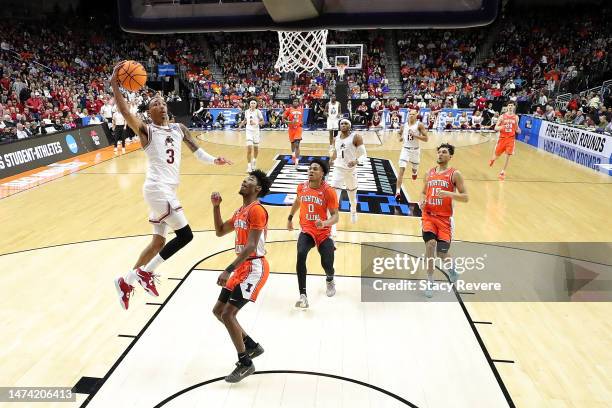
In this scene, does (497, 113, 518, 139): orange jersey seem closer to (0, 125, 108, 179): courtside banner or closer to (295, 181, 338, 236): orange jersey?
(295, 181, 338, 236): orange jersey

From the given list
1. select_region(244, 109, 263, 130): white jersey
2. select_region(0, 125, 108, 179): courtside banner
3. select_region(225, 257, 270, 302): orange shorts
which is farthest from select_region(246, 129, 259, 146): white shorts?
select_region(225, 257, 270, 302): orange shorts

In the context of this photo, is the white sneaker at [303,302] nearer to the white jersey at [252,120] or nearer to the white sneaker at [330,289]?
the white sneaker at [330,289]

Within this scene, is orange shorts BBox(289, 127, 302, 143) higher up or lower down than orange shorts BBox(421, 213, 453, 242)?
higher up

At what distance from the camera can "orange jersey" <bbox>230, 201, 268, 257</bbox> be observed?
359 centimetres

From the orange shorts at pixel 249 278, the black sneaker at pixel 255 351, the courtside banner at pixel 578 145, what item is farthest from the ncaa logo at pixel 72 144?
the courtside banner at pixel 578 145

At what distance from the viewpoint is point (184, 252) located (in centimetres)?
666

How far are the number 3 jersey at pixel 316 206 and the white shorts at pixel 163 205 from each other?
4.25 feet

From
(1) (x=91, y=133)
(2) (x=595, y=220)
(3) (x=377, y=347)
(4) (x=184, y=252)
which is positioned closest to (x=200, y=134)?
(1) (x=91, y=133)

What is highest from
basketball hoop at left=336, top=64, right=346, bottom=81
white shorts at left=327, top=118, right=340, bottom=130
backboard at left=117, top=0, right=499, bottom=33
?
basketball hoop at left=336, top=64, right=346, bottom=81

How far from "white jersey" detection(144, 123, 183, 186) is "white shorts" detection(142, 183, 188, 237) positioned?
57mm

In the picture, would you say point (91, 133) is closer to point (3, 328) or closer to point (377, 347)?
point (3, 328)

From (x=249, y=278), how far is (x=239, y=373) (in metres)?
0.74

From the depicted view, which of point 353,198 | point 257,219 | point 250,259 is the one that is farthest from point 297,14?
point 353,198

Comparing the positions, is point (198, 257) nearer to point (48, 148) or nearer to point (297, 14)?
point (297, 14)
